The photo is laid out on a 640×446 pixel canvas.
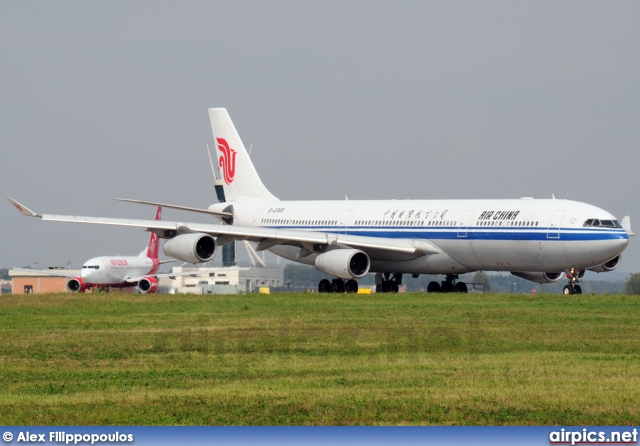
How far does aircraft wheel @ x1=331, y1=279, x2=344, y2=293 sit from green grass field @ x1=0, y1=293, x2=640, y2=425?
12.2 m

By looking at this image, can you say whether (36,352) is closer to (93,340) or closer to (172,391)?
(93,340)

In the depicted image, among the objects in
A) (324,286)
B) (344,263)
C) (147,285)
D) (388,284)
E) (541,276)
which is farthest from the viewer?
(147,285)

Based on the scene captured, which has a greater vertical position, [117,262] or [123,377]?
[117,262]

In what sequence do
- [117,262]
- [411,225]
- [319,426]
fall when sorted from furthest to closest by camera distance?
1. [117,262]
2. [411,225]
3. [319,426]

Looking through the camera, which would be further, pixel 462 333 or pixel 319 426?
pixel 462 333

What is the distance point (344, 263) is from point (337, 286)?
3196 millimetres

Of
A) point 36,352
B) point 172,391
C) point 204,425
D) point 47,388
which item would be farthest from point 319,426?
point 36,352

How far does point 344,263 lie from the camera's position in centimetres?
4253

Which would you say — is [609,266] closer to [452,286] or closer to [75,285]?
[452,286]

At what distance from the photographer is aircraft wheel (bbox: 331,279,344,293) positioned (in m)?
45.4

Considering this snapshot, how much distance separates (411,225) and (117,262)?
48593 mm

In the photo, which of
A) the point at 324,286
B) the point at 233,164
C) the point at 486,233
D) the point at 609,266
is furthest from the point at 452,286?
the point at 233,164

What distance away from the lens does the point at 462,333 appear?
24.6 m

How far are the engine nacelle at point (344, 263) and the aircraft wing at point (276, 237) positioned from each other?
2.26 ft
